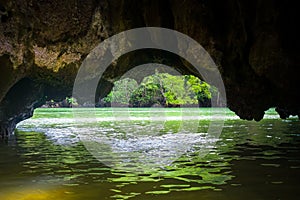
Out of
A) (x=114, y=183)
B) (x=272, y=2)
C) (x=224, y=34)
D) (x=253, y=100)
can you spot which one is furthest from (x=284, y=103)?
(x=114, y=183)

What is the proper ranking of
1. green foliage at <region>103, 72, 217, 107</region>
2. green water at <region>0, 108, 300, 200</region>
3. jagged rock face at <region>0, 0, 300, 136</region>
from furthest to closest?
green foliage at <region>103, 72, 217, 107</region>
jagged rock face at <region>0, 0, 300, 136</region>
green water at <region>0, 108, 300, 200</region>

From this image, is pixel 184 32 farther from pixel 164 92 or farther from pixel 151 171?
pixel 164 92

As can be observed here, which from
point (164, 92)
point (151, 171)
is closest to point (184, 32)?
point (151, 171)

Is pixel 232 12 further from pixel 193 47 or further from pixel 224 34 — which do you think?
pixel 193 47

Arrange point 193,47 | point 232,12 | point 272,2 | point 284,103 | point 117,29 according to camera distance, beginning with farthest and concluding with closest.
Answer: point 284,103 < point 117,29 < point 193,47 < point 232,12 < point 272,2

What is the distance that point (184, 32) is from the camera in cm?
948

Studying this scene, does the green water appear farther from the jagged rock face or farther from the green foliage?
the green foliage

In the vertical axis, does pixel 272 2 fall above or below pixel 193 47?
above

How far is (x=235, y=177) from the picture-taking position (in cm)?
583

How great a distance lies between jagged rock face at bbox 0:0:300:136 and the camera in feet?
28.2

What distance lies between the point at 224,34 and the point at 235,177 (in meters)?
4.56

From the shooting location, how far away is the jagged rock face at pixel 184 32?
861cm

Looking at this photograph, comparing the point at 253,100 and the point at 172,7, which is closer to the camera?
A: the point at 172,7

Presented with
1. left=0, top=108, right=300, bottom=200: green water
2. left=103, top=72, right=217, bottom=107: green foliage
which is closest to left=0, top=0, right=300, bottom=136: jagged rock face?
left=0, top=108, right=300, bottom=200: green water
